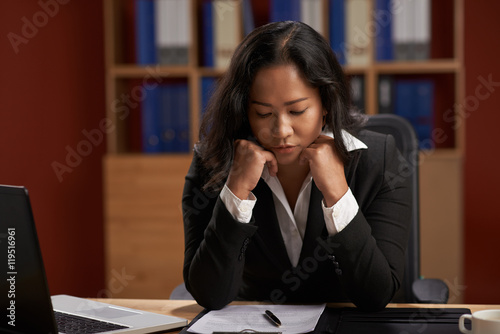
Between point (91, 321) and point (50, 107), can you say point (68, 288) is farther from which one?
point (91, 321)

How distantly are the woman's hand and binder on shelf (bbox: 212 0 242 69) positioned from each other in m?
1.66

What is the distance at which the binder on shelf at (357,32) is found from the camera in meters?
2.94

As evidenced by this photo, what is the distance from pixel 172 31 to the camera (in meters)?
3.07

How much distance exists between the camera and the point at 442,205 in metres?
2.96

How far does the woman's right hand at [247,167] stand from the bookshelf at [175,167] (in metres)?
1.58

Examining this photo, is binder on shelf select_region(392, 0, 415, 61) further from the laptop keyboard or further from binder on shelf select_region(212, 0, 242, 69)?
the laptop keyboard

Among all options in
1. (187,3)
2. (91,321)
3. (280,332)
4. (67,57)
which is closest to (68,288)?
(67,57)

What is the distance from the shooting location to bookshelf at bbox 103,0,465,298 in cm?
296

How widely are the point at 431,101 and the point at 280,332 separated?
2141 millimetres

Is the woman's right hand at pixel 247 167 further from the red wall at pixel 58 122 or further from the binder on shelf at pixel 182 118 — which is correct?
the red wall at pixel 58 122

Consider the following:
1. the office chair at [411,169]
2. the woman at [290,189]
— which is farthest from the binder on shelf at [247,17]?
the woman at [290,189]

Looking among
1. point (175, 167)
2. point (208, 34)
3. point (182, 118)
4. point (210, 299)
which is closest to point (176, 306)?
point (210, 299)

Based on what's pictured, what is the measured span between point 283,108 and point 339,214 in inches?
10.1

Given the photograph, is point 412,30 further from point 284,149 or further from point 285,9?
point 284,149
